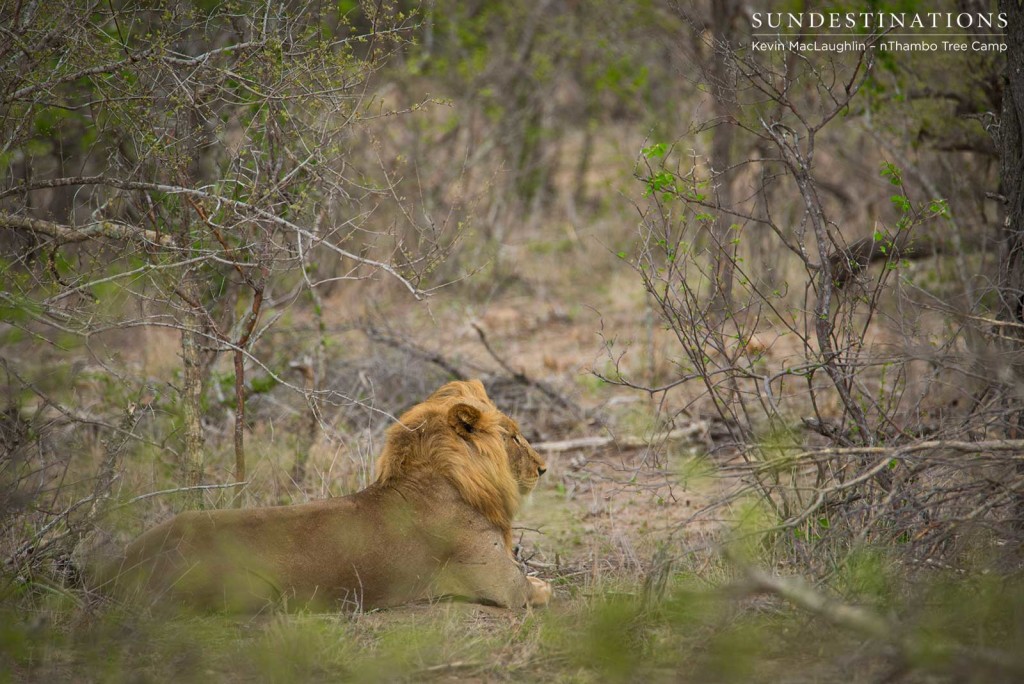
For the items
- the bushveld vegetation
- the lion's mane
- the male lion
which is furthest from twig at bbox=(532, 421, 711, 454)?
the lion's mane

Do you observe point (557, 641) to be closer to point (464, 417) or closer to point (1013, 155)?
point (464, 417)

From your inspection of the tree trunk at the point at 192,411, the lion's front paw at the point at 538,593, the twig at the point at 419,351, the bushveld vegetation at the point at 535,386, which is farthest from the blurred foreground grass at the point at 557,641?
the twig at the point at 419,351

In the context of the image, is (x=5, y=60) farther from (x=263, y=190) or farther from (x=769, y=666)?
(x=769, y=666)

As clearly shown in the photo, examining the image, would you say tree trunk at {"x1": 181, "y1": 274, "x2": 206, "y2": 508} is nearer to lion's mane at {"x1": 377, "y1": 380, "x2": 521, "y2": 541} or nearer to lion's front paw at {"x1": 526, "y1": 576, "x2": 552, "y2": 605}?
lion's mane at {"x1": 377, "y1": 380, "x2": 521, "y2": 541}

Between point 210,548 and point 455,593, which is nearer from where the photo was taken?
point 210,548

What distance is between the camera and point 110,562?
4766mm

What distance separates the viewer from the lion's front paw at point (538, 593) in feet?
16.3

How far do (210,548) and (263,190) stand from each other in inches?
92.7

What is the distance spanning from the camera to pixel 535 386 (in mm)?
8352

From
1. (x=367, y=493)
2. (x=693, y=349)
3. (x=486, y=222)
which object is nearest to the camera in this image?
(x=367, y=493)

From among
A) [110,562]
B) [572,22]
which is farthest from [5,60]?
[572,22]

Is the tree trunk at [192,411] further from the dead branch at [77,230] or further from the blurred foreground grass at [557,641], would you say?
the blurred foreground grass at [557,641]

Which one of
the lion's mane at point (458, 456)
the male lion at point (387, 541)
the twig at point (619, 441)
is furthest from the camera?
the twig at point (619, 441)

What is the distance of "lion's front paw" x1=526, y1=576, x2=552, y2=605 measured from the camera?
16.3ft
